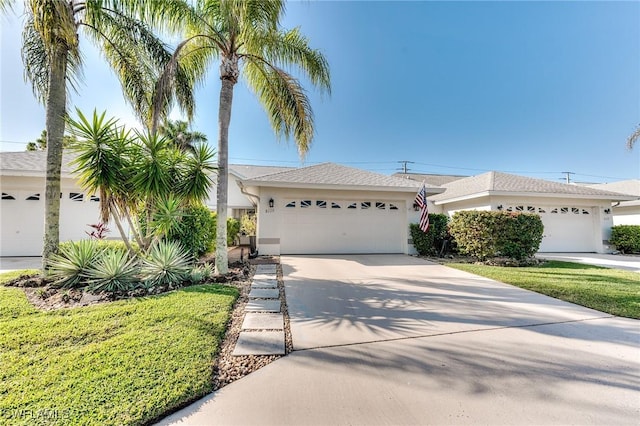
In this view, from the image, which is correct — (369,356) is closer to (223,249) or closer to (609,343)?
(609,343)

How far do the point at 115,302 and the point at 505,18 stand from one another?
50.9 feet

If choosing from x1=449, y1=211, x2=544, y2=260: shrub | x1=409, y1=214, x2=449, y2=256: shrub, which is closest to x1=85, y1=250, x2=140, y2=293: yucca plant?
x1=409, y1=214, x2=449, y2=256: shrub

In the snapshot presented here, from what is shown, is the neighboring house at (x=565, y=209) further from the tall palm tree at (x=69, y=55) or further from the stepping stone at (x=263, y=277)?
the tall palm tree at (x=69, y=55)

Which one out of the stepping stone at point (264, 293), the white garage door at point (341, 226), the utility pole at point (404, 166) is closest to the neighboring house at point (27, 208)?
the white garage door at point (341, 226)

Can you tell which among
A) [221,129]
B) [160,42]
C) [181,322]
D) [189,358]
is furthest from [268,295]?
[160,42]

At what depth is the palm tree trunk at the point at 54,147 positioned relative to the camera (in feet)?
19.4

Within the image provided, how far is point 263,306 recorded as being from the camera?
190 inches

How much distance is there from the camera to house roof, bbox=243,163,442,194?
1087 cm

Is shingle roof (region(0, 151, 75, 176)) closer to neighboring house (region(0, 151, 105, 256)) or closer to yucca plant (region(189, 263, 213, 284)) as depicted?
neighboring house (region(0, 151, 105, 256))

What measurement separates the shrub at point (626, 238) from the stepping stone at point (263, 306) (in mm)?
18740

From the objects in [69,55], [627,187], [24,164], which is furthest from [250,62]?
[627,187]

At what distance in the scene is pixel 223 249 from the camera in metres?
6.96

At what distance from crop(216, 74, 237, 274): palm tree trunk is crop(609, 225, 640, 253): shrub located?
1968 centimetres

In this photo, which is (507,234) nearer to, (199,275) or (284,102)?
(284,102)
